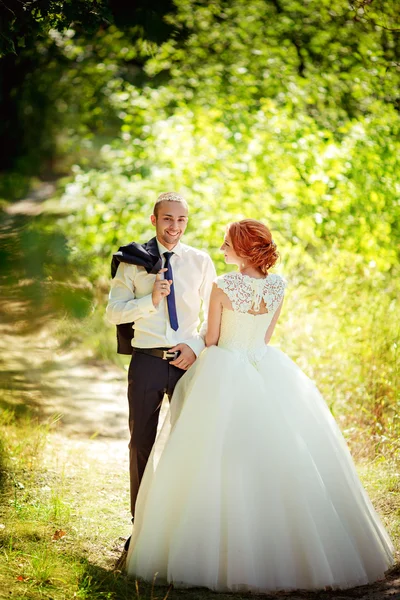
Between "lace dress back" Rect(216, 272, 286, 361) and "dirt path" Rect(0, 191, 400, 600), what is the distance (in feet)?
6.58

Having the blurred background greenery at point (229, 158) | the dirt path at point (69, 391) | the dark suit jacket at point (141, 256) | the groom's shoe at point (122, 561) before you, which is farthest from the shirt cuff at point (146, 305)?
the dirt path at point (69, 391)

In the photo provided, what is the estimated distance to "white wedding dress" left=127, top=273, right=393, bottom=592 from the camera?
9.19 ft

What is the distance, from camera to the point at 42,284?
752 centimetres

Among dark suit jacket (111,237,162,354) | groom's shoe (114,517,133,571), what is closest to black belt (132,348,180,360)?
dark suit jacket (111,237,162,354)

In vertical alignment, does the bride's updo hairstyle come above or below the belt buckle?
above

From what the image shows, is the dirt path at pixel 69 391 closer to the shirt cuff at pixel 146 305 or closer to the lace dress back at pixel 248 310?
the shirt cuff at pixel 146 305

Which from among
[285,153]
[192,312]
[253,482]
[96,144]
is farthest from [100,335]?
[96,144]

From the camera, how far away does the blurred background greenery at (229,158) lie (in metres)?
5.17

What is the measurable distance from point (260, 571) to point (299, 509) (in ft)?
0.95

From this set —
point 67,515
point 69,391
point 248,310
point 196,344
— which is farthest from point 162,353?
point 69,391

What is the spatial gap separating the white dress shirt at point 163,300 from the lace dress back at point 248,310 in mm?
204

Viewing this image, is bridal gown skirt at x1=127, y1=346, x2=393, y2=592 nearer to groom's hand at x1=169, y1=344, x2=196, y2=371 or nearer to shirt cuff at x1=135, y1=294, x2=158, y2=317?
groom's hand at x1=169, y1=344, x2=196, y2=371

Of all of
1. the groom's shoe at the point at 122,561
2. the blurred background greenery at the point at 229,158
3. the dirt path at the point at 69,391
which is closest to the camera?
the groom's shoe at the point at 122,561

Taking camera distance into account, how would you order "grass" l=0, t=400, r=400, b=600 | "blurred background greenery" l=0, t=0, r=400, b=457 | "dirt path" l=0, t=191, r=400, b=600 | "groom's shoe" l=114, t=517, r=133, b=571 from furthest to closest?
1. "dirt path" l=0, t=191, r=400, b=600
2. "blurred background greenery" l=0, t=0, r=400, b=457
3. "groom's shoe" l=114, t=517, r=133, b=571
4. "grass" l=0, t=400, r=400, b=600
